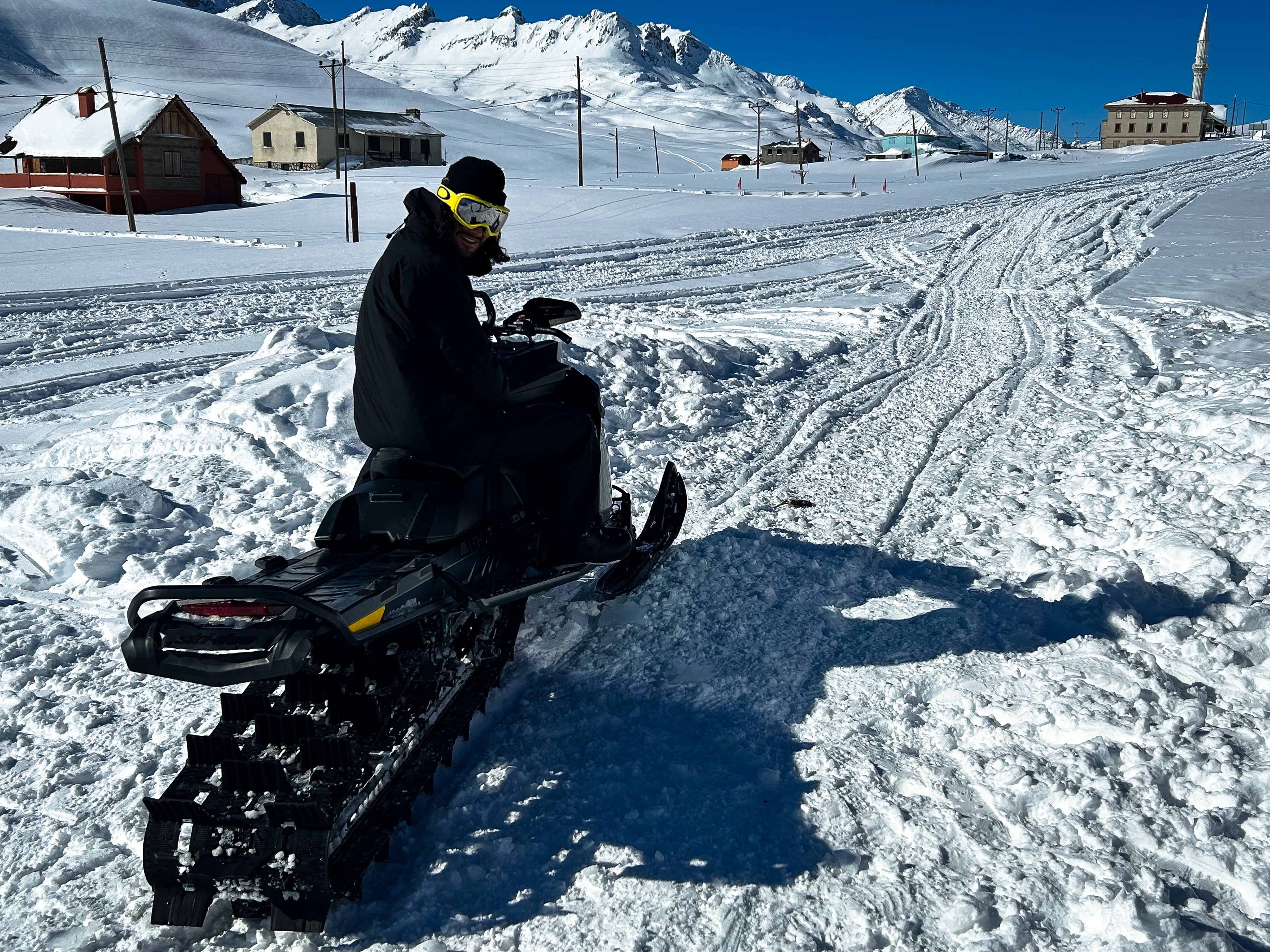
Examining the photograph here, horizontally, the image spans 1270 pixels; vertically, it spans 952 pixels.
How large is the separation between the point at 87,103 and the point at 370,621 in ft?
133

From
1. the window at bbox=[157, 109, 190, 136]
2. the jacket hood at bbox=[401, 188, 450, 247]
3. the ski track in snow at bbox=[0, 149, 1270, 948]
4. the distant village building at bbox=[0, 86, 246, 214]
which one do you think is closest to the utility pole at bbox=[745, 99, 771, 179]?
the distant village building at bbox=[0, 86, 246, 214]

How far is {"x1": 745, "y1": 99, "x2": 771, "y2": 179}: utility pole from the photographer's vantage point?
7156 centimetres

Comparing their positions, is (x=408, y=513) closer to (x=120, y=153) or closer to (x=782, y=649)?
(x=782, y=649)

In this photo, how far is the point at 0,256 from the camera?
57.4 ft

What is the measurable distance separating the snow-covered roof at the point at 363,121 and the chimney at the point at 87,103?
891 inches

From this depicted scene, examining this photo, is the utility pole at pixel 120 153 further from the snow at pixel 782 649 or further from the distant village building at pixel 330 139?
the distant village building at pixel 330 139

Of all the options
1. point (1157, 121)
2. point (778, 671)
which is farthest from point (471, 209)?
point (1157, 121)

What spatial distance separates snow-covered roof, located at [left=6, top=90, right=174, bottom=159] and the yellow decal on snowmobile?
36.5m

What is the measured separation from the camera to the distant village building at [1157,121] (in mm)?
91500

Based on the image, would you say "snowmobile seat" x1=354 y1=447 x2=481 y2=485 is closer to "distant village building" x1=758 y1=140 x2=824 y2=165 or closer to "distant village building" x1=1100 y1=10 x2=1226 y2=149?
"distant village building" x1=758 y1=140 x2=824 y2=165

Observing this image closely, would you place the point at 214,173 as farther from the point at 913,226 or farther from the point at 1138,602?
the point at 1138,602

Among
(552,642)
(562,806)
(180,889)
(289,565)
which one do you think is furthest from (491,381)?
(180,889)

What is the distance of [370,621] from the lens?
8.37 feet

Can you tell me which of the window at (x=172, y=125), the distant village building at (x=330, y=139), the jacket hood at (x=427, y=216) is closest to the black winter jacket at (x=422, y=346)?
the jacket hood at (x=427, y=216)
